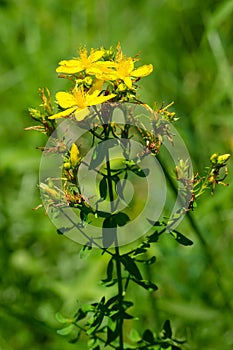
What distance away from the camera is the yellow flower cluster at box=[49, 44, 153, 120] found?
1229 millimetres

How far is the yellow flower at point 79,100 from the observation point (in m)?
1.21

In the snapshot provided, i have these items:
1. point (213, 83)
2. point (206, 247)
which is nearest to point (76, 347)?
point (206, 247)

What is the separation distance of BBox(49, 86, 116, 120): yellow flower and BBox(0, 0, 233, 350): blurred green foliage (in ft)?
2.15

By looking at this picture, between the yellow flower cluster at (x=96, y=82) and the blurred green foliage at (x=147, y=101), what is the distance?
63 cm

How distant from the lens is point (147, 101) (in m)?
2.92

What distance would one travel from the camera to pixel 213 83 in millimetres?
2961

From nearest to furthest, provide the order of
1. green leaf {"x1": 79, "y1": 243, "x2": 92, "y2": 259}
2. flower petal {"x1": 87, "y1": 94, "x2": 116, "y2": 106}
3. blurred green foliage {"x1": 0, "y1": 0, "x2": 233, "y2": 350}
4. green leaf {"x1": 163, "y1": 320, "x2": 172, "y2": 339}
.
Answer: flower petal {"x1": 87, "y1": 94, "x2": 116, "y2": 106}
green leaf {"x1": 79, "y1": 243, "x2": 92, "y2": 259}
green leaf {"x1": 163, "y1": 320, "x2": 172, "y2": 339}
blurred green foliage {"x1": 0, "y1": 0, "x2": 233, "y2": 350}

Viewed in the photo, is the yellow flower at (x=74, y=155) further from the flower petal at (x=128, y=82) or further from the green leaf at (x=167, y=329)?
the green leaf at (x=167, y=329)

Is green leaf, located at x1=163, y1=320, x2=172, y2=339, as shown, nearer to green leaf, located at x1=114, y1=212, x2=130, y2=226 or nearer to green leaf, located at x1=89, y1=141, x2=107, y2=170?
green leaf, located at x1=114, y1=212, x2=130, y2=226

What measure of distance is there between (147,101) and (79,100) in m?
1.70

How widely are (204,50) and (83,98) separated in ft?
6.09

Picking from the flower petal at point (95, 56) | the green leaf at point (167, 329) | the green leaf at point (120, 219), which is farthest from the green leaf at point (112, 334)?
the flower petal at point (95, 56)

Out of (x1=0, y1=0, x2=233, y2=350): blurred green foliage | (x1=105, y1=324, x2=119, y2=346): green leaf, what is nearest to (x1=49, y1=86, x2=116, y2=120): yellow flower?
(x1=105, y1=324, x2=119, y2=346): green leaf

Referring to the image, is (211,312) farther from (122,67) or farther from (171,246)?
(122,67)
